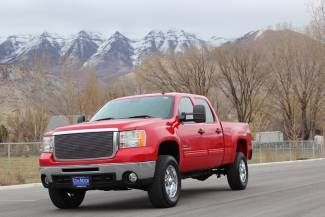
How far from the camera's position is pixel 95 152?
1162cm

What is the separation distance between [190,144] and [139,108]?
3.93ft

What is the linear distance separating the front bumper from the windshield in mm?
1544

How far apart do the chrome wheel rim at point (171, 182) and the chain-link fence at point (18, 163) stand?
1104cm

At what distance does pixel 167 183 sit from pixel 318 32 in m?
57.1

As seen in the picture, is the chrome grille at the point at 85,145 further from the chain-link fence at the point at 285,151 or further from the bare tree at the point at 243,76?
the bare tree at the point at 243,76

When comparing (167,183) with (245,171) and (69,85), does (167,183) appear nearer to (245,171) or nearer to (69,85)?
(245,171)

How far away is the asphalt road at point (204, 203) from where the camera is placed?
37.7ft

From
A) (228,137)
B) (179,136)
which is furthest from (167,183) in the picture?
(228,137)

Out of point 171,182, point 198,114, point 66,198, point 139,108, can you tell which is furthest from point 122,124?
point 66,198

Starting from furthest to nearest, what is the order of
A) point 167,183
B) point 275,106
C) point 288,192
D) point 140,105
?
point 275,106, point 288,192, point 140,105, point 167,183

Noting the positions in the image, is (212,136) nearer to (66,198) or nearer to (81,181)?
(66,198)

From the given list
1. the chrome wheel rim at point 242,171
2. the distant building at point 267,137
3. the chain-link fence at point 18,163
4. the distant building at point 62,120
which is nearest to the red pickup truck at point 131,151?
the chrome wheel rim at point 242,171

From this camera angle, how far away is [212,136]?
46.5ft

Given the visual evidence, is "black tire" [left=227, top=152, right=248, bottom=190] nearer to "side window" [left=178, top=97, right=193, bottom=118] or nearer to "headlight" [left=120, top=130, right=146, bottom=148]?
"side window" [left=178, top=97, right=193, bottom=118]
